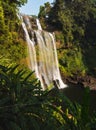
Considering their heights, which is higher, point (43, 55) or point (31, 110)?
point (43, 55)

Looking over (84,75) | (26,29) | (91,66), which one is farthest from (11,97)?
(91,66)

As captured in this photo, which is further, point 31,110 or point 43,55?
point 43,55

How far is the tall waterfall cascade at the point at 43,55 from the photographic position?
43.9 meters

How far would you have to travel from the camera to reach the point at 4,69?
9195 mm

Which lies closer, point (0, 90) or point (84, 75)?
point (0, 90)

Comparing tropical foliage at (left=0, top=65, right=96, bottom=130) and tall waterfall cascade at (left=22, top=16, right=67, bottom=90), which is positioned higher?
tall waterfall cascade at (left=22, top=16, right=67, bottom=90)

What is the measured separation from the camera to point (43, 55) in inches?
1832

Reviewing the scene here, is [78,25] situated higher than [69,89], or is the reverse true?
[78,25]

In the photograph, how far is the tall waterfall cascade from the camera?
43.9 meters

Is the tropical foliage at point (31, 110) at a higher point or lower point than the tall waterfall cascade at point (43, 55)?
lower

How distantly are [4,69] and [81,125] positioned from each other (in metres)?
2.72

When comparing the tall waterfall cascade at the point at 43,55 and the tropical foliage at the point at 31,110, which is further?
the tall waterfall cascade at the point at 43,55

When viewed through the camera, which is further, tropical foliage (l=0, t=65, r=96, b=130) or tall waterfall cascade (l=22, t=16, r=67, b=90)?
tall waterfall cascade (l=22, t=16, r=67, b=90)

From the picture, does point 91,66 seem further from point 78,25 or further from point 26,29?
point 26,29
